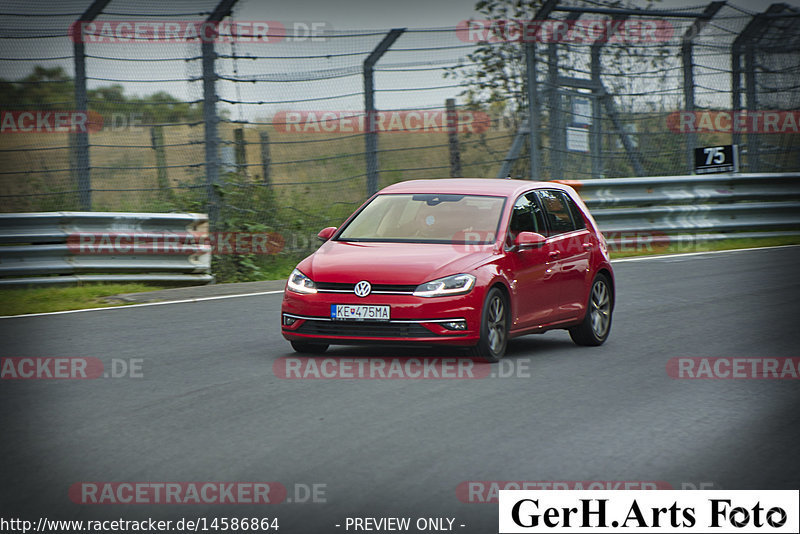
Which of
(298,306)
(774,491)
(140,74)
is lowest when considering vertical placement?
(774,491)

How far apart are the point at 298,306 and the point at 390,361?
2.76ft

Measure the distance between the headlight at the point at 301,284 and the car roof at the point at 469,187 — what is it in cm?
153

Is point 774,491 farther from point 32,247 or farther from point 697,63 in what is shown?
point 697,63

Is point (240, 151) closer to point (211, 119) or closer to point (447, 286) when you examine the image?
point (211, 119)

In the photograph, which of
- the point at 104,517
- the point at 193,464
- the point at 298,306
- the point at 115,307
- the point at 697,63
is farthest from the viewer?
the point at 697,63

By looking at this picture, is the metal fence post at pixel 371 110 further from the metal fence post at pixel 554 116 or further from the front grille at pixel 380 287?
the front grille at pixel 380 287

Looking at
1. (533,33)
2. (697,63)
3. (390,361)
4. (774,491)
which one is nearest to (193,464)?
(774,491)

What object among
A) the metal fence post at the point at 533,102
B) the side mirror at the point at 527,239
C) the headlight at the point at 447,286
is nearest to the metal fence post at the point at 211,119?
the metal fence post at the point at 533,102

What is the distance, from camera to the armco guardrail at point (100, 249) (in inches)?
574

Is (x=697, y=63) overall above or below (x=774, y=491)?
above

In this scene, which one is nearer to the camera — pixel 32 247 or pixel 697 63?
pixel 32 247

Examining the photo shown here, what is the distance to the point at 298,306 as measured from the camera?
372 inches

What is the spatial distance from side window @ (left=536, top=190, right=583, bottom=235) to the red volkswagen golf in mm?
16

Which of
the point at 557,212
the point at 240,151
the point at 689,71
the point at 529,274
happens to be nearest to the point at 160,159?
the point at 240,151
